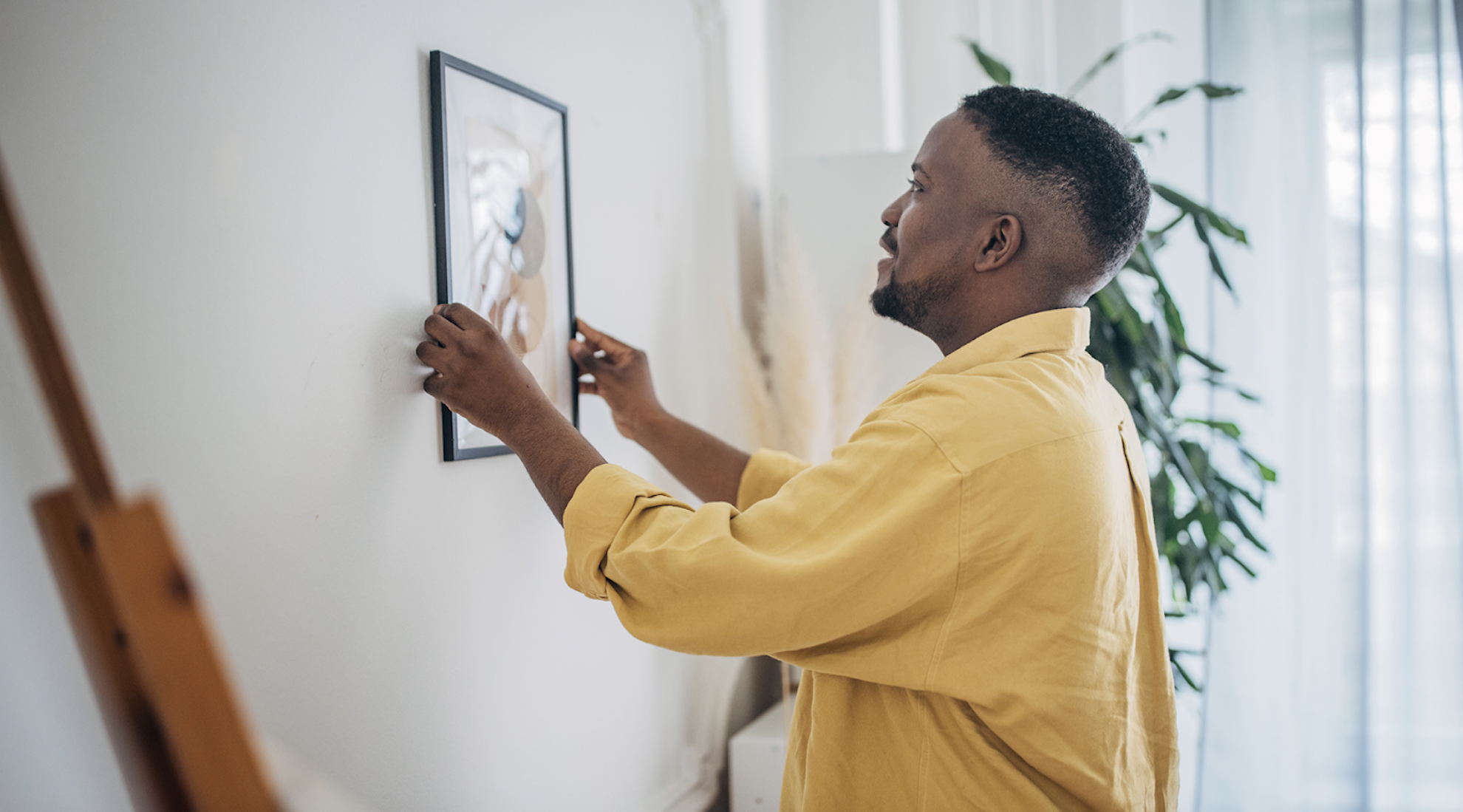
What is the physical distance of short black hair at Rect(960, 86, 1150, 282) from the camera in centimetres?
116

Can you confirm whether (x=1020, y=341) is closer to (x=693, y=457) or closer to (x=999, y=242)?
(x=999, y=242)

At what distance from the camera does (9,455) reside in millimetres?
733

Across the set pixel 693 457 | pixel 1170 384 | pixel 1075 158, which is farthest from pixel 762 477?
pixel 1170 384

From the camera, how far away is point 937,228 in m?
1.23

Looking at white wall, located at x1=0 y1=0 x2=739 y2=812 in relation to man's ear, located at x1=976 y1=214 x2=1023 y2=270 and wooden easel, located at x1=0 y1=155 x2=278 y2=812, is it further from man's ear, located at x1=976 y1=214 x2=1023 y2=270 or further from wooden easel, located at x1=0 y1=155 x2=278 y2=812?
man's ear, located at x1=976 y1=214 x2=1023 y2=270

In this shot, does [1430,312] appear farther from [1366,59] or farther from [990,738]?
[990,738]

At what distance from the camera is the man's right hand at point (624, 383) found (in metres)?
1.51

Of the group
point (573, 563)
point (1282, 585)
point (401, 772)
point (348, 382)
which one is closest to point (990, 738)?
point (573, 563)

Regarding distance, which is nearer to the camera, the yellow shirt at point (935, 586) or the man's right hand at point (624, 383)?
the yellow shirt at point (935, 586)

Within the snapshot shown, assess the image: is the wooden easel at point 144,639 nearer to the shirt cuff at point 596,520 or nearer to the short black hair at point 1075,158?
the shirt cuff at point 596,520

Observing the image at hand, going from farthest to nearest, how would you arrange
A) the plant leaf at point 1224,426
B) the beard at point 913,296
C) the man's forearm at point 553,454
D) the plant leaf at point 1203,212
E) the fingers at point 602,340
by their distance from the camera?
1. the plant leaf at point 1224,426
2. the plant leaf at point 1203,212
3. the fingers at point 602,340
4. the beard at point 913,296
5. the man's forearm at point 553,454

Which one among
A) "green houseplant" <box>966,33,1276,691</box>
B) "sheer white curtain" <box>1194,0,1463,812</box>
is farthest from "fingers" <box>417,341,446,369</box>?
"sheer white curtain" <box>1194,0,1463,812</box>

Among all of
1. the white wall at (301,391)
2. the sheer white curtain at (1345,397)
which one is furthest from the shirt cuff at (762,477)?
the sheer white curtain at (1345,397)

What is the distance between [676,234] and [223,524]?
1.20 metres
